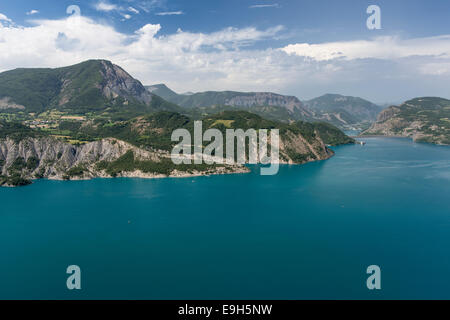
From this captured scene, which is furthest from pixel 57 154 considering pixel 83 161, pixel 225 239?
pixel 225 239

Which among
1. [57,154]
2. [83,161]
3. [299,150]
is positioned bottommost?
[83,161]

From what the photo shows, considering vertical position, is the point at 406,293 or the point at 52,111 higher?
the point at 52,111

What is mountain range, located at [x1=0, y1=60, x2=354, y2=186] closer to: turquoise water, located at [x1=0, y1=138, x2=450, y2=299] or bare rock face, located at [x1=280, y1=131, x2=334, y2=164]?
bare rock face, located at [x1=280, y1=131, x2=334, y2=164]

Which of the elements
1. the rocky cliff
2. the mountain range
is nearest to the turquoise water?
the rocky cliff

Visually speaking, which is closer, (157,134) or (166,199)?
(166,199)

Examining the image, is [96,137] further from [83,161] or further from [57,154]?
[83,161]
